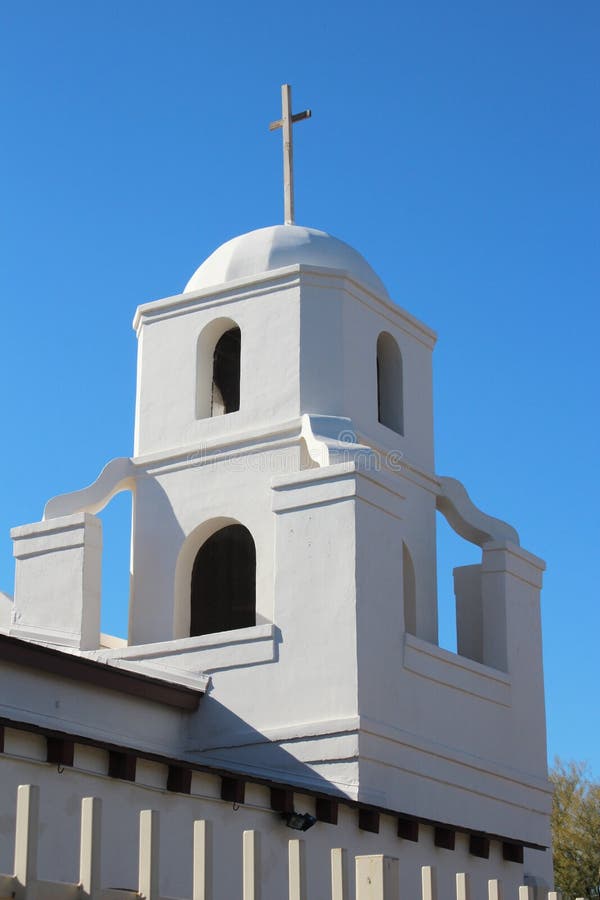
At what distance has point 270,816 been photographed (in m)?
13.1

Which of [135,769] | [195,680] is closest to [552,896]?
[135,769]

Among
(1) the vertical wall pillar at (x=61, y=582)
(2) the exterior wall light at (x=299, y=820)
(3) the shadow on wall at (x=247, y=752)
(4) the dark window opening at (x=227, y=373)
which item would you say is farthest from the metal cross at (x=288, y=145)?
(2) the exterior wall light at (x=299, y=820)

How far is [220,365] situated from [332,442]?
10.3ft

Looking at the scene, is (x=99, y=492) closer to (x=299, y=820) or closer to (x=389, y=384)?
(x=389, y=384)

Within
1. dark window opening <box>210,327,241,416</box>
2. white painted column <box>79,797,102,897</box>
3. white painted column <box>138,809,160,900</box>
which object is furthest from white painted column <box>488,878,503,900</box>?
dark window opening <box>210,327,241,416</box>

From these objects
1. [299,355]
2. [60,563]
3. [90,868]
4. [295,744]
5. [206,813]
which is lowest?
[90,868]

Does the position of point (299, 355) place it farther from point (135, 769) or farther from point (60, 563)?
point (135, 769)

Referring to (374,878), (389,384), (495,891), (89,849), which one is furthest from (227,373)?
(89,849)

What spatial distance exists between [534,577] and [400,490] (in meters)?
3.56

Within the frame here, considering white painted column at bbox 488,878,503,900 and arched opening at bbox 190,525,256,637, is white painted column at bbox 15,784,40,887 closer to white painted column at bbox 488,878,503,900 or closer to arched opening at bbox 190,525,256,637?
white painted column at bbox 488,878,503,900

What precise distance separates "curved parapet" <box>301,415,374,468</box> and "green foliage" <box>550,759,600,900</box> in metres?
17.8

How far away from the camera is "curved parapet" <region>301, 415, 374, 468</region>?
16109 millimetres

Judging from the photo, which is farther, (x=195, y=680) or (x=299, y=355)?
(x=299, y=355)

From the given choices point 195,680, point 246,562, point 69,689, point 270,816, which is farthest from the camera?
point 246,562
